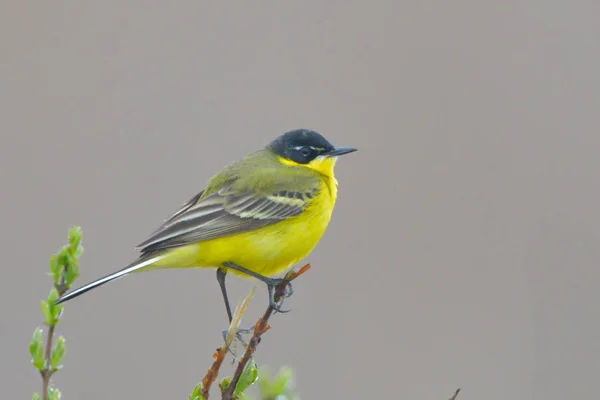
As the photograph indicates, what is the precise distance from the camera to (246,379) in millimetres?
2201

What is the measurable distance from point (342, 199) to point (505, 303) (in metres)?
1.49

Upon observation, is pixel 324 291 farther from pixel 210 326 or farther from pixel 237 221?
pixel 237 221

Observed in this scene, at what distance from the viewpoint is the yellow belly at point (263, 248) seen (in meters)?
4.08

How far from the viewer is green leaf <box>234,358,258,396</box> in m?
2.20

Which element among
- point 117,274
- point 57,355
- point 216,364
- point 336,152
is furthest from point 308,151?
point 57,355

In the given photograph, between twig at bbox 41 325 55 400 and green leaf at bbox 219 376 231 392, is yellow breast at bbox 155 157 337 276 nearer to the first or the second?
green leaf at bbox 219 376 231 392

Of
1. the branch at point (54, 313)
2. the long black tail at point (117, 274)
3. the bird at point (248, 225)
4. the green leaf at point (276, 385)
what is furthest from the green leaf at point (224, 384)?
the bird at point (248, 225)

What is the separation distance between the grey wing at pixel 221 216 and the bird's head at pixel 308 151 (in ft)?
1.86

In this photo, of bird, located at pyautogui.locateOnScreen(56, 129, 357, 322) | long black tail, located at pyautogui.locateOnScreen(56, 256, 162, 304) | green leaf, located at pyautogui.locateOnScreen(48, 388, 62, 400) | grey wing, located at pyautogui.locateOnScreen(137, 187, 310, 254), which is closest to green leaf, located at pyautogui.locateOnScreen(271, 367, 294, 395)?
green leaf, located at pyautogui.locateOnScreen(48, 388, 62, 400)

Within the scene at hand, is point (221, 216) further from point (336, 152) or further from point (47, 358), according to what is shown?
point (47, 358)

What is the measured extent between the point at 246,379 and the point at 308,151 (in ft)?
9.63

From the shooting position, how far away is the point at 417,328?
684 cm

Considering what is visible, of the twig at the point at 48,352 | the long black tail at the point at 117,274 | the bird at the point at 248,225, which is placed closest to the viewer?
the twig at the point at 48,352

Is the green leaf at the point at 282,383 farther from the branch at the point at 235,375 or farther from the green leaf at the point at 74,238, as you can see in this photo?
the green leaf at the point at 74,238
